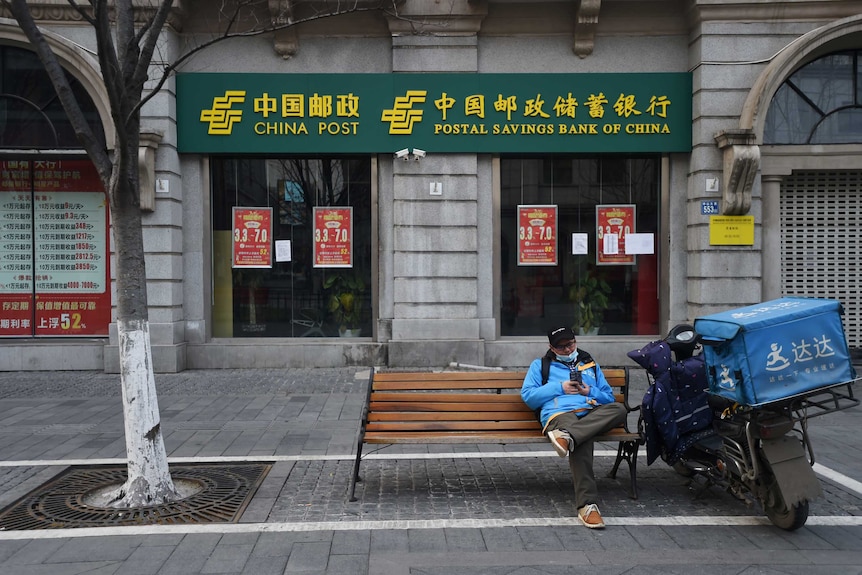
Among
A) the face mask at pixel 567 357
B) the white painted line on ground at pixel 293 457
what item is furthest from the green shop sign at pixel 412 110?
the face mask at pixel 567 357

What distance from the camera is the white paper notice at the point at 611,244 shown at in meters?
12.2

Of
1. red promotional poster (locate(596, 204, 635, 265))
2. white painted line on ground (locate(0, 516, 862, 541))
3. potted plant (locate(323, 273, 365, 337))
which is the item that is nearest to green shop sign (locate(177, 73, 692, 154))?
red promotional poster (locate(596, 204, 635, 265))

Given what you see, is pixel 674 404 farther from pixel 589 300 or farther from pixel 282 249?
pixel 282 249

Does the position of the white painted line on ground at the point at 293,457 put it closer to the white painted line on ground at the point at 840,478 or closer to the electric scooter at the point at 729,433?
the electric scooter at the point at 729,433

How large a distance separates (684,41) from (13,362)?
1243 cm

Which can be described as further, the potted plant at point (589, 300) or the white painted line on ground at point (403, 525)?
the potted plant at point (589, 300)

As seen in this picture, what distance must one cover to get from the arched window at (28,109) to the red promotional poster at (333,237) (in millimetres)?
4117

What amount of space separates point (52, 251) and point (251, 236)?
135 inches

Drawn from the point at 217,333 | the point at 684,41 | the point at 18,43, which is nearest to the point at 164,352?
the point at 217,333

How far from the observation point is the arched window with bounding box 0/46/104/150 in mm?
11453

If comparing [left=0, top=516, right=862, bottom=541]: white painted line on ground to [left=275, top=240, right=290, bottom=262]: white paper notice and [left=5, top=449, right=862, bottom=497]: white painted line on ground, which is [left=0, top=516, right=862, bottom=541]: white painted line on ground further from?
[left=275, top=240, right=290, bottom=262]: white paper notice

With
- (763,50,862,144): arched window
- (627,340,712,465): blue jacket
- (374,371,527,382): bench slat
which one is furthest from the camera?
(763,50,862,144): arched window

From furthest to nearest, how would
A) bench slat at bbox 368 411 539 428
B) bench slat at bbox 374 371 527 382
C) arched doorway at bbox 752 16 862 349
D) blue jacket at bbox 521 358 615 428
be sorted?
1. arched doorway at bbox 752 16 862 349
2. bench slat at bbox 374 371 527 382
3. bench slat at bbox 368 411 539 428
4. blue jacket at bbox 521 358 615 428

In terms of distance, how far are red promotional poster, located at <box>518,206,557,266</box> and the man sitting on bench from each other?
6323 mm
